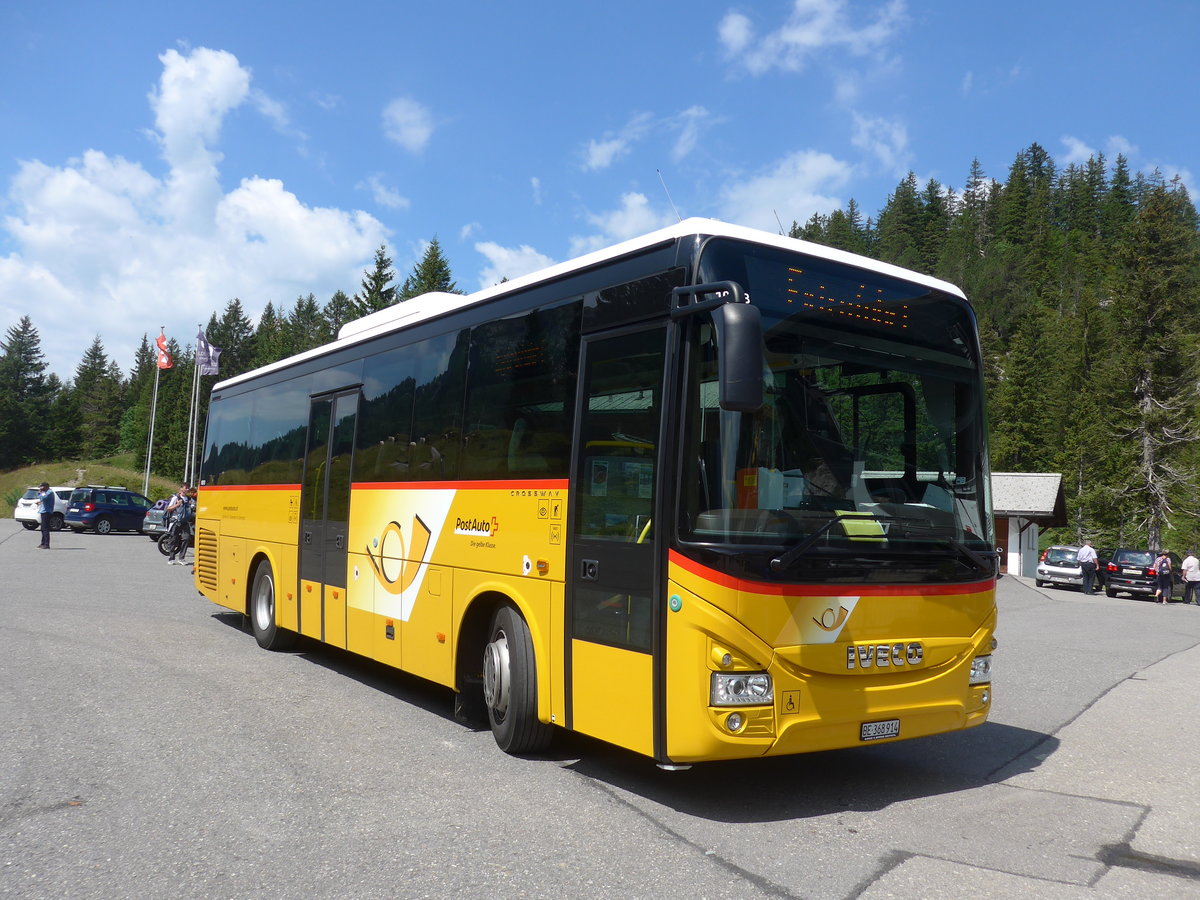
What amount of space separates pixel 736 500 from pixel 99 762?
415cm

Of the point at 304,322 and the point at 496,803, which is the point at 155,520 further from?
the point at 304,322

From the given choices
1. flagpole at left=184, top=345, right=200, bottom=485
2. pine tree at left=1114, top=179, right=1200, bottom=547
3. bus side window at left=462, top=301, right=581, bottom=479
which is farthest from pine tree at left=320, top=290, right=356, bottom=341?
bus side window at left=462, top=301, right=581, bottom=479

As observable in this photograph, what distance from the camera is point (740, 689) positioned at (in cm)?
510

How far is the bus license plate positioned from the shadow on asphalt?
43 cm

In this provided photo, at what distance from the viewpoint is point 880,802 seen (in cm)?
580

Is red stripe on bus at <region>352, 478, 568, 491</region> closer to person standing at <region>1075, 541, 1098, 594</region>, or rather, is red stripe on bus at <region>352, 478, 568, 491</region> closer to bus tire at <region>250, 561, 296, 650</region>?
bus tire at <region>250, 561, 296, 650</region>

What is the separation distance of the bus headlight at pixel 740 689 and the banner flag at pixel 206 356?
46369mm

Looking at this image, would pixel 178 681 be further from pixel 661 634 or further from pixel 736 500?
pixel 736 500

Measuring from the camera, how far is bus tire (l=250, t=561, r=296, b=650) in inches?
429

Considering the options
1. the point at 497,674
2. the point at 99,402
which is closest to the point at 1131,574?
the point at 497,674

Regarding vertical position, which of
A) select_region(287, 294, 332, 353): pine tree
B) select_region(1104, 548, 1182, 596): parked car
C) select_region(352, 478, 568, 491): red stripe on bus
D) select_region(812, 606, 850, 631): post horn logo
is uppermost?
select_region(287, 294, 332, 353): pine tree

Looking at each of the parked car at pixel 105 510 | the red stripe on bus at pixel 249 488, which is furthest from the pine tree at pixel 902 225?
the red stripe on bus at pixel 249 488

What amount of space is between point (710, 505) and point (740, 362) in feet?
2.64

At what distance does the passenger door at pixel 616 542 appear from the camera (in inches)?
215
